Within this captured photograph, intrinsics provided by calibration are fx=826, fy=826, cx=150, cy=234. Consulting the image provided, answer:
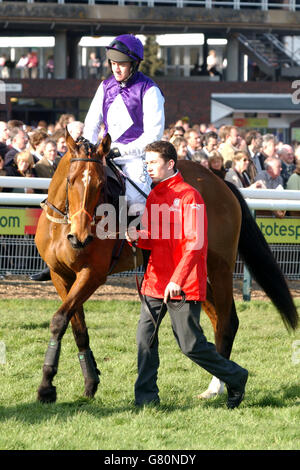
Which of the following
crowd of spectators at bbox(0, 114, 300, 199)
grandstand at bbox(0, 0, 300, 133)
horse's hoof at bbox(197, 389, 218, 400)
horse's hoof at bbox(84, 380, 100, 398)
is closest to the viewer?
horse's hoof at bbox(84, 380, 100, 398)

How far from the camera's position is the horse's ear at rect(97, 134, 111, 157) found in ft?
17.1

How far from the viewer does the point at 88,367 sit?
217 inches

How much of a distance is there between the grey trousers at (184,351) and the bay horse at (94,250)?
18.0 inches

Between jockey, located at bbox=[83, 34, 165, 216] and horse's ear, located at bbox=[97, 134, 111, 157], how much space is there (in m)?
0.41

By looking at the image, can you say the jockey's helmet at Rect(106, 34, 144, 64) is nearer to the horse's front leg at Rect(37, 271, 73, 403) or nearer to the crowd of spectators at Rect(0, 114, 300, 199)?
the horse's front leg at Rect(37, 271, 73, 403)

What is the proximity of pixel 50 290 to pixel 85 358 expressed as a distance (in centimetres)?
408

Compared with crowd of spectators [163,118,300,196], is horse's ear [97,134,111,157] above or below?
above

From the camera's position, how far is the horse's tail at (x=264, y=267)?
6.20 meters

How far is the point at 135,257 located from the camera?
563 centimetres

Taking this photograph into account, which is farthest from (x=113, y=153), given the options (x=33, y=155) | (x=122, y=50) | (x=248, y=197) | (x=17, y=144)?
(x=17, y=144)

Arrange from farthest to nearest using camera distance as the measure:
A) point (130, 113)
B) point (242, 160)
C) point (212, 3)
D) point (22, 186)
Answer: point (212, 3), point (242, 160), point (22, 186), point (130, 113)

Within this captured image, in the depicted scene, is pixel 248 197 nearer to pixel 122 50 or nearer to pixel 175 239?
pixel 122 50

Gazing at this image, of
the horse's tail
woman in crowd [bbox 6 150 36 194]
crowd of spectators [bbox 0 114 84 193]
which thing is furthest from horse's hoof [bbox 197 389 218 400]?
woman in crowd [bbox 6 150 36 194]
